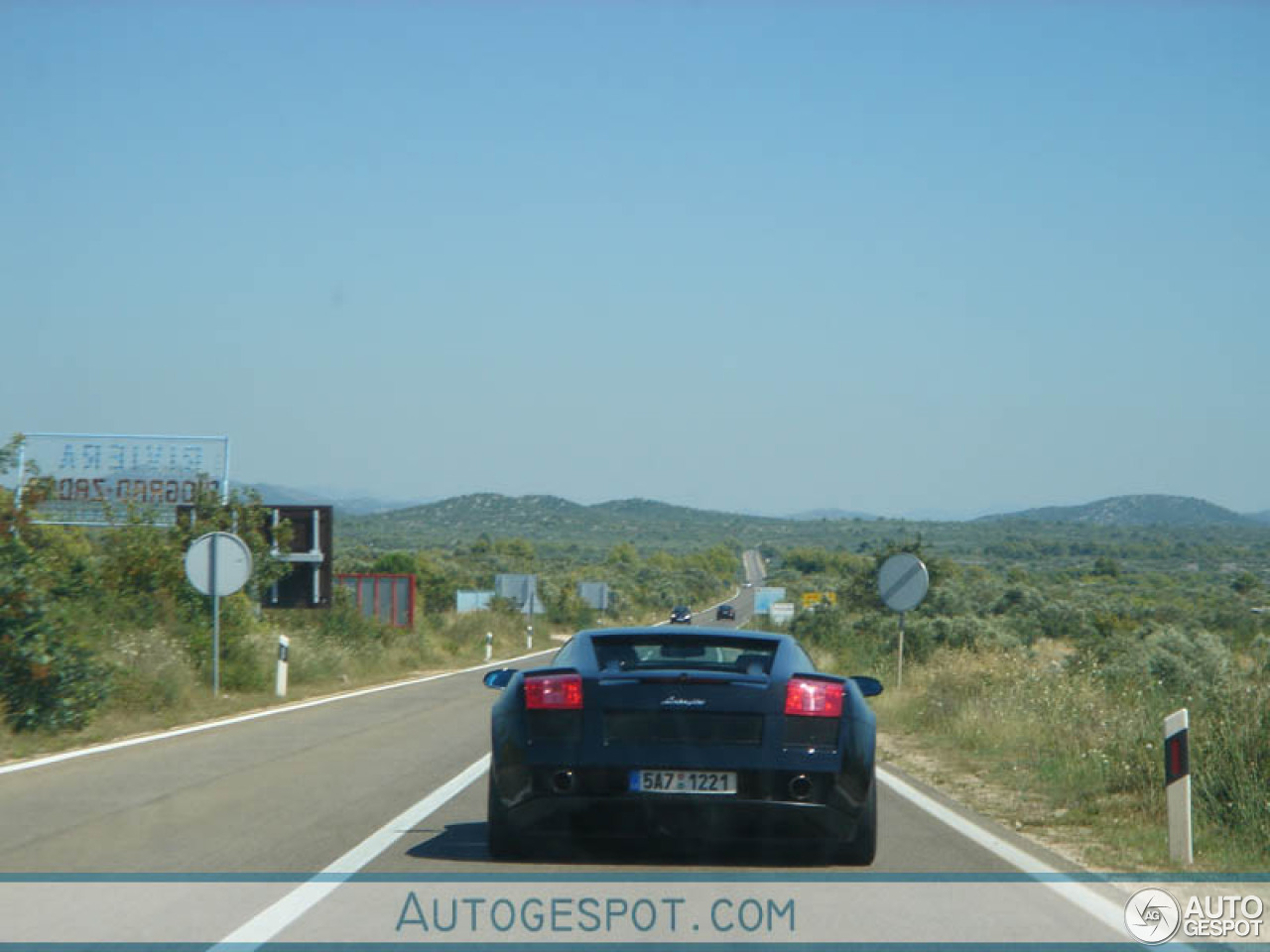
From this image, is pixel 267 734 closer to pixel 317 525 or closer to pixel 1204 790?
pixel 1204 790

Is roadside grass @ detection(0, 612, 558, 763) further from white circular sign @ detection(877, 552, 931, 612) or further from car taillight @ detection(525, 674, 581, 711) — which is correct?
white circular sign @ detection(877, 552, 931, 612)

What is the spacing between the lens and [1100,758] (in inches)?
468

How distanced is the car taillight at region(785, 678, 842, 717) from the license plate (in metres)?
0.51

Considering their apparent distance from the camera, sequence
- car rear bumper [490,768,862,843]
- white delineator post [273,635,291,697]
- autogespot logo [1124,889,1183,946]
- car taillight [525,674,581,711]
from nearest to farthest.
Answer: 1. autogespot logo [1124,889,1183,946]
2. car rear bumper [490,768,862,843]
3. car taillight [525,674,581,711]
4. white delineator post [273,635,291,697]

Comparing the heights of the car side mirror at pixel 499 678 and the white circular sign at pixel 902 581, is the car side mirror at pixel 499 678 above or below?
below

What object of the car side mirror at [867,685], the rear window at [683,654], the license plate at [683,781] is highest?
the rear window at [683,654]

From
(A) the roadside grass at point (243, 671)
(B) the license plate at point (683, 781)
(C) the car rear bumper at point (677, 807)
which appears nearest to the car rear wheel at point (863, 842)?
(C) the car rear bumper at point (677, 807)

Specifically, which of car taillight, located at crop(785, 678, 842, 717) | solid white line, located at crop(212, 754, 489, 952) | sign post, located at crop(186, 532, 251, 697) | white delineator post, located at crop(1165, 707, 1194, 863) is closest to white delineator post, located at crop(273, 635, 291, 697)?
sign post, located at crop(186, 532, 251, 697)

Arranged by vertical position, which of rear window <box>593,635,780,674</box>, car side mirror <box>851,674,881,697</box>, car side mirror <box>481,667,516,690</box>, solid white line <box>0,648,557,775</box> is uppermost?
rear window <box>593,635,780,674</box>

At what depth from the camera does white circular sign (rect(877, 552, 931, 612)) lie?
21.2m

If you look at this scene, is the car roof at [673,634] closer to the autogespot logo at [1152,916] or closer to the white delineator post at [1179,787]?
the white delineator post at [1179,787]

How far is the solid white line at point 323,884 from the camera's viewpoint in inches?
249

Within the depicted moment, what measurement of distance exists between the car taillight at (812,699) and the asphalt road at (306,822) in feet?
3.10

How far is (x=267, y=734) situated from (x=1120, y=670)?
1463 centimetres
